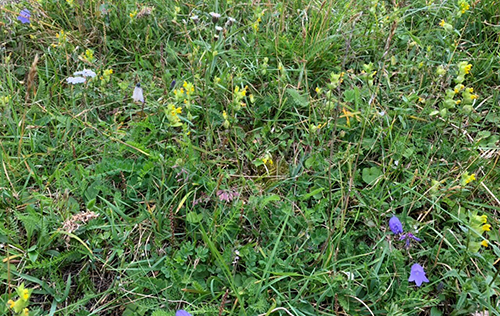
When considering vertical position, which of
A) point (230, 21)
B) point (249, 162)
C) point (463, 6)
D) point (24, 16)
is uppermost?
point (463, 6)

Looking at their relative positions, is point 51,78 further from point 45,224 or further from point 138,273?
point 138,273

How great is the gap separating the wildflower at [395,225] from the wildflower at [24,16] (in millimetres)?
2490

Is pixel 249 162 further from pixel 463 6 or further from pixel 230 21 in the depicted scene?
pixel 463 6

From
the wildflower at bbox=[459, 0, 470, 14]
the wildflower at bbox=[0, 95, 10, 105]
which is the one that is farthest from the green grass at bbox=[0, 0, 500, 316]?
the wildflower at bbox=[459, 0, 470, 14]

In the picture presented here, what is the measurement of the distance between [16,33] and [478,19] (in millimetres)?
2964

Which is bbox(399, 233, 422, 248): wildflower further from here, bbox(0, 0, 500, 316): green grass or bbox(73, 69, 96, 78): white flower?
bbox(73, 69, 96, 78): white flower

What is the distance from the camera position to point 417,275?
1.53 metres

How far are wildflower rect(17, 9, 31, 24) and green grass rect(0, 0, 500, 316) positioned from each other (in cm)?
4

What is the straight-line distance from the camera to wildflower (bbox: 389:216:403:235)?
1.65 meters

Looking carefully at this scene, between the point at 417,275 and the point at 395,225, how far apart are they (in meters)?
0.21

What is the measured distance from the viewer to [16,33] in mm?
2662

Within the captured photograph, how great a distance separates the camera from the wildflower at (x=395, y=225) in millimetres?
1649

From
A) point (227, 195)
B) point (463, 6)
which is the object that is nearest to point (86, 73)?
point (227, 195)

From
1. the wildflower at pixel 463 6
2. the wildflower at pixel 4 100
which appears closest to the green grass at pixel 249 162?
the wildflower at pixel 4 100
